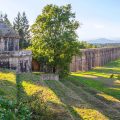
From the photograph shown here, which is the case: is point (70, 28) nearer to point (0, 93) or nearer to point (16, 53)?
point (16, 53)

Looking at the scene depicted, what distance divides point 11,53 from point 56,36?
8420 millimetres

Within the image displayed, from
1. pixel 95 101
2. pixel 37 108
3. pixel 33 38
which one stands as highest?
pixel 33 38

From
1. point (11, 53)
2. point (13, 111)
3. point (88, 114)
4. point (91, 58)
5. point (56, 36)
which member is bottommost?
point (88, 114)

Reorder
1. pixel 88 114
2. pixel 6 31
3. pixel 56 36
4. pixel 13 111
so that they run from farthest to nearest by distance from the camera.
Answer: pixel 56 36
pixel 6 31
pixel 88 114
pixel 13 111

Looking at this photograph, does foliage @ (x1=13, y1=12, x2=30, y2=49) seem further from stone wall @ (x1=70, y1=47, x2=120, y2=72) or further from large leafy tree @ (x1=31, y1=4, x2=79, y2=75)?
large leafy tree @ (x1=31, y1=4, x2=79, y2=75)

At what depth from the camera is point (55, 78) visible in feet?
165

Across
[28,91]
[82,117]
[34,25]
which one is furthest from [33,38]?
[82,117]

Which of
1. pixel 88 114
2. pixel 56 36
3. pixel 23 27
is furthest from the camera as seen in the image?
→ pixel 23 27

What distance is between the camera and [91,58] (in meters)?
109

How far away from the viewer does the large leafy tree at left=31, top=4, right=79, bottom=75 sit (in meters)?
54.1

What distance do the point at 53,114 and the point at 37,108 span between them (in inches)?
83.7

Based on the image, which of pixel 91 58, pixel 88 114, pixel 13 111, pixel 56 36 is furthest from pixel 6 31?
pixel 91 58

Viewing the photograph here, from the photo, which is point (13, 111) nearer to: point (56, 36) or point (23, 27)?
point (56, 36)

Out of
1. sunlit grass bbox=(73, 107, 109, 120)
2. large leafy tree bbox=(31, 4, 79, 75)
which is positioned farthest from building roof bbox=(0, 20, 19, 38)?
sunlit grass bbox=(73, 107, 109, 120)
